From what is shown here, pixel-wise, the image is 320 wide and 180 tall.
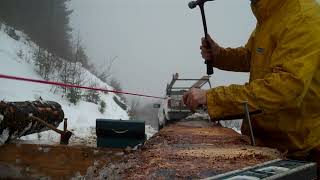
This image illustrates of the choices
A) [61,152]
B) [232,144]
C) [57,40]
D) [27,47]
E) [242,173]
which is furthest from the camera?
[57,40]

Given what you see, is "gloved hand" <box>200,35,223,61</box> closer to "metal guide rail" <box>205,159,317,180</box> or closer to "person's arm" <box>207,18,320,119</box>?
"person's arm" <box>207,18,320,119</box>

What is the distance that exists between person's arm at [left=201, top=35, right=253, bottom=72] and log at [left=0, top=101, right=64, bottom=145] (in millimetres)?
2485

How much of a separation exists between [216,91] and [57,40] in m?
36.7

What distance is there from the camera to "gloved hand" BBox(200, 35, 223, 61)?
4.85 meters

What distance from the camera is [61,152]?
5.16 m

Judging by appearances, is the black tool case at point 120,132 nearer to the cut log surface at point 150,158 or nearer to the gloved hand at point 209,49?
the cut log surface at point 150,158

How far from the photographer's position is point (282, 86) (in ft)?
10.5

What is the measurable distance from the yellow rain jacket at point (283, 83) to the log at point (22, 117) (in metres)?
3.11

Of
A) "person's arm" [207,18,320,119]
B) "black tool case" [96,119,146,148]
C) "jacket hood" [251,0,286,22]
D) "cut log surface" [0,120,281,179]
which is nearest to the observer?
"cut log surface" [0,120,281,179]

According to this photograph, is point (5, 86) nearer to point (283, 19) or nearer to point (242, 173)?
point (283, 19)

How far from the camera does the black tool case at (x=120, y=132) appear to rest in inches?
250

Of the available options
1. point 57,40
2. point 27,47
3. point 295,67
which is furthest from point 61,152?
point 57,40

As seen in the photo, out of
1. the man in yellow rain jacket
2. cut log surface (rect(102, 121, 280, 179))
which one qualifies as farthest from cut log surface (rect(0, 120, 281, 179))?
the man in yellow rain jacket

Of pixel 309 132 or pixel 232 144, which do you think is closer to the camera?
pixel 309 132
